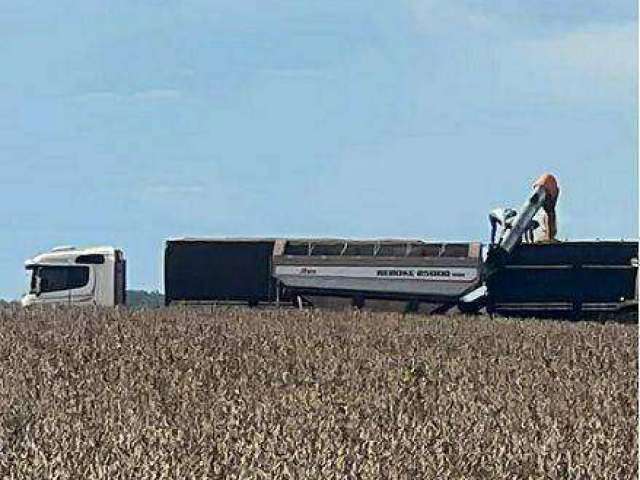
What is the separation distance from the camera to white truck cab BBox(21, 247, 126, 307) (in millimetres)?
31234

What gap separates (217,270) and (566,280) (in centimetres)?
721

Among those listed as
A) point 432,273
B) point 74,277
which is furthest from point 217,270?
point 432,273

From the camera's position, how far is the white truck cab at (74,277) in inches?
1230

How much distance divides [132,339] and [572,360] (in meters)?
5.41

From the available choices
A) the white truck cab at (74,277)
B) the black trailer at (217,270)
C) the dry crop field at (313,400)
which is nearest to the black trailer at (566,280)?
the black trailer at (217,270)

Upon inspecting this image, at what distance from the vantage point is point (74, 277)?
3145cm

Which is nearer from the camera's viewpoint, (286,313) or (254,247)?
(286,313)

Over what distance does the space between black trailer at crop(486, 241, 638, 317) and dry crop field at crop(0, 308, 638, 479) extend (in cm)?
596

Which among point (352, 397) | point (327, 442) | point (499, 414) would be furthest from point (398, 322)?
point (327, 442)

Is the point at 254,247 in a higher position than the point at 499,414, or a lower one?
lower

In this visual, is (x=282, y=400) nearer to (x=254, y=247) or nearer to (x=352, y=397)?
(x=352, y=397)

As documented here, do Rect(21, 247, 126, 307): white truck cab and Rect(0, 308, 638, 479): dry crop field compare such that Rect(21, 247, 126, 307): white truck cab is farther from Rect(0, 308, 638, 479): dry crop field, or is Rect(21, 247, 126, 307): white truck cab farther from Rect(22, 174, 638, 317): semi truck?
Rect(0, 308, 638, 479): dry crop field

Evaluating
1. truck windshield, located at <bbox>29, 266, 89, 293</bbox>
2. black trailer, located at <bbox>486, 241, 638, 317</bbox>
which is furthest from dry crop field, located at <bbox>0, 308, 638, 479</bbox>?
truck windshield, located at <bbox>29, 266, 89, 293</bbox>

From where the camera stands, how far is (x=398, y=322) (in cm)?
2366
